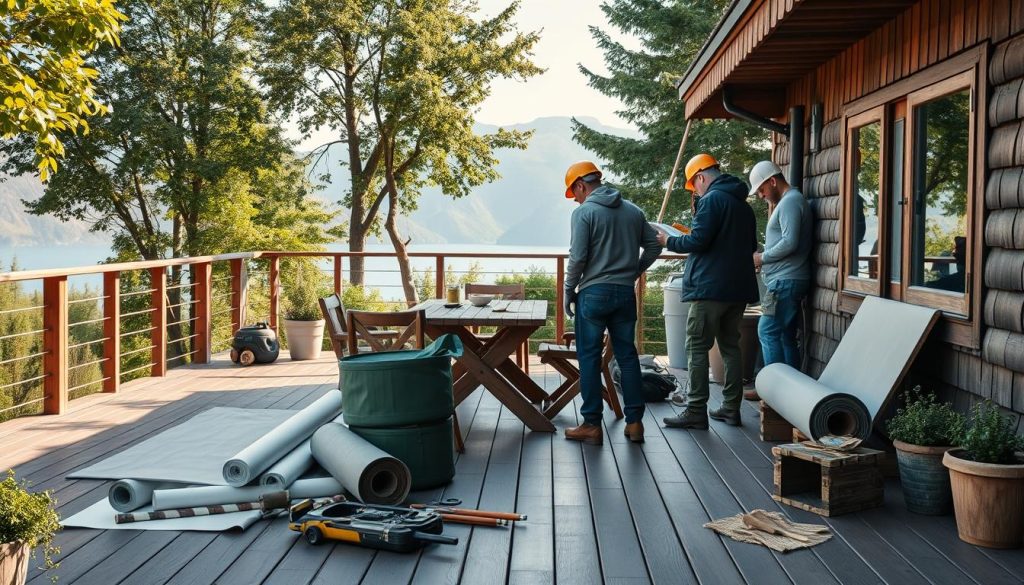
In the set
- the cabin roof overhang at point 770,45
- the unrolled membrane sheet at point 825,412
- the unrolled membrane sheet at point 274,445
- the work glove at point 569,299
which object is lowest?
the unrolled membrane sheet at point 274,445

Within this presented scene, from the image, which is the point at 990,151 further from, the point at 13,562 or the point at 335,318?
the point at 335,318

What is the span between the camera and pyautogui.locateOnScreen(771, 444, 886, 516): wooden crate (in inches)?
162

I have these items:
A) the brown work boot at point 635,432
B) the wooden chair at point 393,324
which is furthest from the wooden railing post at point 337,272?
the brown work boot at point 635,432

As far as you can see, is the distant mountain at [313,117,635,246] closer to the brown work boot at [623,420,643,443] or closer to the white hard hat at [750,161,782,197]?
the white hard hat at [750,161,782,197]

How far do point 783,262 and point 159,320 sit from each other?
17.1ft

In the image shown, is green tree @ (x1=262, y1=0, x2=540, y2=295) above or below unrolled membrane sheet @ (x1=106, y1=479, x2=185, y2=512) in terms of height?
above

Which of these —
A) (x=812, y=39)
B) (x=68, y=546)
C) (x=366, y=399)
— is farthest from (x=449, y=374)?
(x=812, y=39)

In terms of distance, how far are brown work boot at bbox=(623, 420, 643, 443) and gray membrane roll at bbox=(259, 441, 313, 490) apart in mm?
1928

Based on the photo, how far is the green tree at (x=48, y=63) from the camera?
7.60 meters

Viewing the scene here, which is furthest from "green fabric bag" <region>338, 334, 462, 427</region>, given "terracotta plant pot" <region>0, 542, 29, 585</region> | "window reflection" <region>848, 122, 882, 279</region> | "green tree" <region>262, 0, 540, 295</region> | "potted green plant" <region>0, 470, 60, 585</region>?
"green tree" <region>262, 0, 540, 295</region>

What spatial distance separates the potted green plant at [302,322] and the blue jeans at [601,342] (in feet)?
14.9

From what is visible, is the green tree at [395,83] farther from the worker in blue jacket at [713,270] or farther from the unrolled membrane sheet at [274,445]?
the unrolled membrane sheet at [274,445]

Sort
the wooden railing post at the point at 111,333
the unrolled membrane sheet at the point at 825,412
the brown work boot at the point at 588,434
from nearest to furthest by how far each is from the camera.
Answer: the unrolled membrane sheet at the point at 825,412
the brown work boot at the point at 588,434
the wooden railing post at the point at 111,333

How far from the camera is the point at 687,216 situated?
66.6ft
